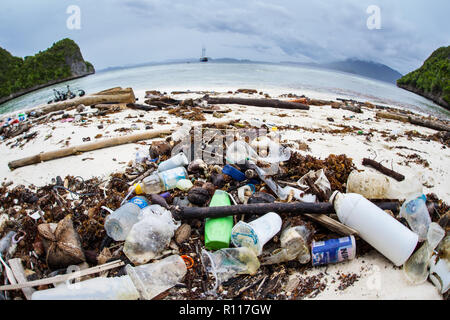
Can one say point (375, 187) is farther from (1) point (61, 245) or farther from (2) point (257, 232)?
(1) point (61, 245)

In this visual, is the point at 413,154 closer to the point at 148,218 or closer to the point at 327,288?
the point at 327,288

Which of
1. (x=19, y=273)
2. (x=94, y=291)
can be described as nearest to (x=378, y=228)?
(x=94, y=291)

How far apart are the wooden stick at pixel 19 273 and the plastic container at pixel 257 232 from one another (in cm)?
174

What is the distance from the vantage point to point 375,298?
1.65 meters

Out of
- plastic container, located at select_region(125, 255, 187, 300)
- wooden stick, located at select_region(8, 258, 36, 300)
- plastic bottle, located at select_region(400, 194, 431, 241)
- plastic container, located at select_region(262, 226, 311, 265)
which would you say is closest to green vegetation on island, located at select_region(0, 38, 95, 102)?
wooden stick, located at select_region(8, 258, 36, 300)

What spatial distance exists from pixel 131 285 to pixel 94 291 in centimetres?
28

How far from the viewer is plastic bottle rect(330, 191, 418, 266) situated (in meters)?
1.79

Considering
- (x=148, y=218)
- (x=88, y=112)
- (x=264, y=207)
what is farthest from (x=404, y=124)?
(x=88, y=112)

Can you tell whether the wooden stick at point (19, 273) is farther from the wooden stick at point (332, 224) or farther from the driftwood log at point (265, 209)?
the wooden stick at point (332, 224)

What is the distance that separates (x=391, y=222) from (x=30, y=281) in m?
3.17

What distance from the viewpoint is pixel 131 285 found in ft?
5.79

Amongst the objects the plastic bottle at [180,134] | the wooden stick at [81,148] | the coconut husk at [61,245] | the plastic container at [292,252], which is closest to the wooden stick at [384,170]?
the plastic container at [292,252]

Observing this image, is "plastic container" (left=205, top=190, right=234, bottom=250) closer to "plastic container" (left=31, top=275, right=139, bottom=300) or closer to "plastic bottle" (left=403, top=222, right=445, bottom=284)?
"plastic container" (left=31, top=275, right=139, bottom=300)

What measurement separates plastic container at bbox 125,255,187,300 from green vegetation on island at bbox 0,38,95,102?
4790 centimetres
